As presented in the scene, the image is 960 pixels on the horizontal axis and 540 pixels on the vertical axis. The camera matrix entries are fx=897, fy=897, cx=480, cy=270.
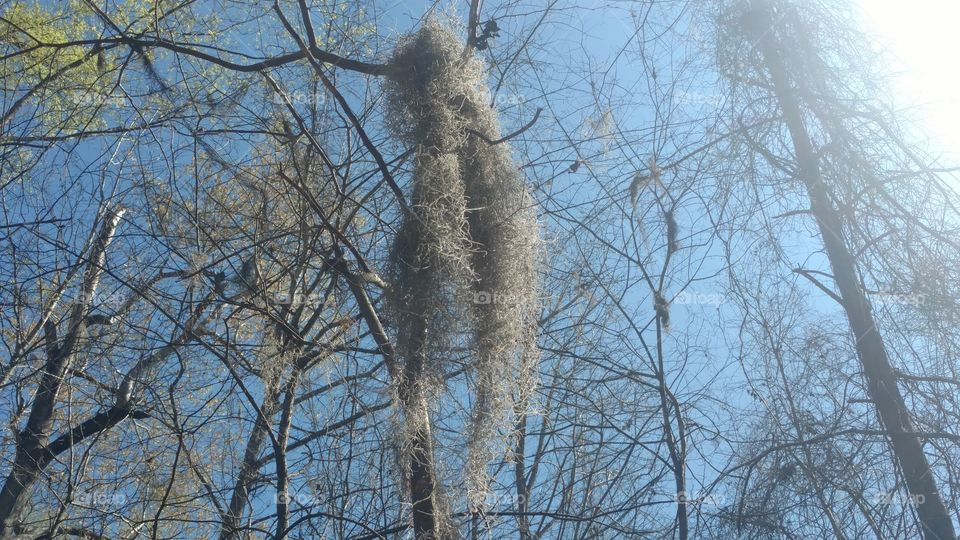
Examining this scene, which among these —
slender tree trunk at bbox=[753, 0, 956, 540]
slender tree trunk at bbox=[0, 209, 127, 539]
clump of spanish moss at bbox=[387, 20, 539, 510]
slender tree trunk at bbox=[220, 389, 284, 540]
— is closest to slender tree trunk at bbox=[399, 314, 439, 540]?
clump of spanish moss at bbox=[387, 20, 539, 510]

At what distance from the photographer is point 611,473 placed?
4375mm

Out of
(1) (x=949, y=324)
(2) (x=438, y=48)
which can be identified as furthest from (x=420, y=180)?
(1) (x=949, y=324)

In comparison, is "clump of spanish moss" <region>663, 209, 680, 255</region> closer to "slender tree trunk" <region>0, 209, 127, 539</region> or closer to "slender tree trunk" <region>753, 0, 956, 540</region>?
"slender tree trunk" <region>753, 0, 956, 540</region>

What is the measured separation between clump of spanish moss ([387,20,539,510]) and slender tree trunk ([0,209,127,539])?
1.49 m

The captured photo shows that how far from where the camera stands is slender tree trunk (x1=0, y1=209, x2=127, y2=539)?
4240 millimetres

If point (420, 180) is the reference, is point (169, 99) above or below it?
above

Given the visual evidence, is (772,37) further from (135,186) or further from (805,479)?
(135,186)

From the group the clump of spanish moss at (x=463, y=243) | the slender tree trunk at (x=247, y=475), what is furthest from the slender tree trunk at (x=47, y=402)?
the clump of spanish moss at (x=463, y=243)

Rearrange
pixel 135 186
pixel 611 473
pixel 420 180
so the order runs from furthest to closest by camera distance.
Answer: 1. pixel 611 473
2. pixel 135 186
3. pixel 420 180

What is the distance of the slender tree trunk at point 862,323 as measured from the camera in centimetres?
343

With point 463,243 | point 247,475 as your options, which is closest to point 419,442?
point 463,243

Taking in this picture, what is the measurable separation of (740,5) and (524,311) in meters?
1.96

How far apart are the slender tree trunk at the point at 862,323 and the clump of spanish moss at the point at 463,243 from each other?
130 cm

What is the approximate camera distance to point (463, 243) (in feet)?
11.2
